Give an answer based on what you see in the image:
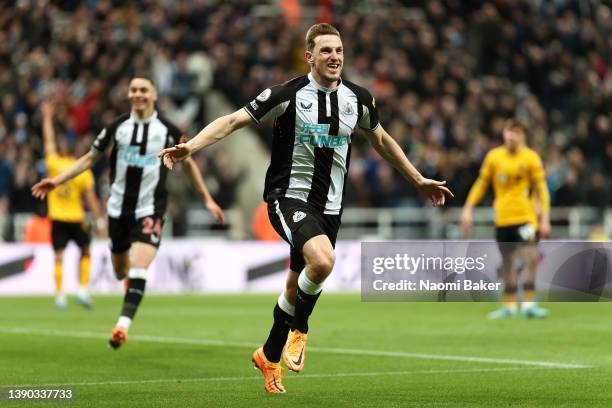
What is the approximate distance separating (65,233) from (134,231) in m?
6.85

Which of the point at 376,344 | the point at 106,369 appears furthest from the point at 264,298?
the point at 106,369

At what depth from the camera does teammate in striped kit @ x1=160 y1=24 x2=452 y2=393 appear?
891cm

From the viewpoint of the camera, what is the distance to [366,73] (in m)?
28.0

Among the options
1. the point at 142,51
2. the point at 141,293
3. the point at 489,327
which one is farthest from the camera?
the point at 142,51

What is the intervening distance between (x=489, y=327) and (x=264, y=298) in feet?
23.1

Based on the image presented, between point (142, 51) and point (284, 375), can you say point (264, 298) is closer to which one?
point (142, 51)

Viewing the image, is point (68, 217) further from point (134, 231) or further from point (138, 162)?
point (134, 231)

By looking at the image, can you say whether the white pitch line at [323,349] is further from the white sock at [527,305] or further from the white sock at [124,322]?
the white sock at [527,305]

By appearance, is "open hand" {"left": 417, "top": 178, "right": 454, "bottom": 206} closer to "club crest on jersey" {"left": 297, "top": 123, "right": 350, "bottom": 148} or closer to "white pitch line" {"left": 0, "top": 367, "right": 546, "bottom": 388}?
"club crest on jersey" {"left": 297, "top": 123, "right": 350, "bottom": 148}

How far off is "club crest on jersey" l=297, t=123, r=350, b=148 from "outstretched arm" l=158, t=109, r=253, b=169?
0.45 meters

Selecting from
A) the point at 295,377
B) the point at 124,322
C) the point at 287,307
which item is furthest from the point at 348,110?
the point at 124,322

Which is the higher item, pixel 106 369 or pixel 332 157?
pixel 332 157

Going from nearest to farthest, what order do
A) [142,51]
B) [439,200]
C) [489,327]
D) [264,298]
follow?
[439,200] → [489,327] → [264,298] → [142,51]

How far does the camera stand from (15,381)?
9.66 metres
